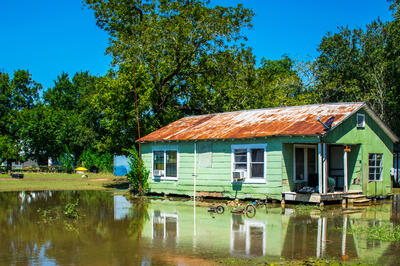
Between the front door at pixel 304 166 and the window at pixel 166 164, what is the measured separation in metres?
6.48

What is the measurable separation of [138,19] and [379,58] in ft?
59.0

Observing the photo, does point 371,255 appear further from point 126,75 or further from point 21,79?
point 21,79

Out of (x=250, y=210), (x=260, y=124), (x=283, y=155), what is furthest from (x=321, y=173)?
(x=260, y=124)

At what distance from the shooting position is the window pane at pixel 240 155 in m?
20.7

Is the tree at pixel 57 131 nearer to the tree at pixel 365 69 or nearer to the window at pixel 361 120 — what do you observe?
the tree at pixel 365 69

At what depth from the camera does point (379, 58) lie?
110 ft

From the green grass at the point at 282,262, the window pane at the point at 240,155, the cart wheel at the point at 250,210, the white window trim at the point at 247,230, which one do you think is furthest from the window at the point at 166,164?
the green grass at the point at 282,262

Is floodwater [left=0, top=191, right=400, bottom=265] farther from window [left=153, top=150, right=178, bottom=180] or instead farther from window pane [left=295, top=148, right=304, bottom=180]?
window [left=153, top=150, right=178, bottom=180]

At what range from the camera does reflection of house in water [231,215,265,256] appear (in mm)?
9984

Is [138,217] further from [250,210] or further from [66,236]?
[66,236]

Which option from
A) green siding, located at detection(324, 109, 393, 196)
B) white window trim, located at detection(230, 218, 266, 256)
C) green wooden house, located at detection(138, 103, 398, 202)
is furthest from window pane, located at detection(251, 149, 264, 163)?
white window trim, located at detection(230, 218, 266, 256)

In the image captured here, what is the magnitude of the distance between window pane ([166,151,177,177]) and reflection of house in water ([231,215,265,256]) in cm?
860

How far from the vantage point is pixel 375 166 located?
70.7 ft

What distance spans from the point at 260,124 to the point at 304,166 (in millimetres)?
2803
